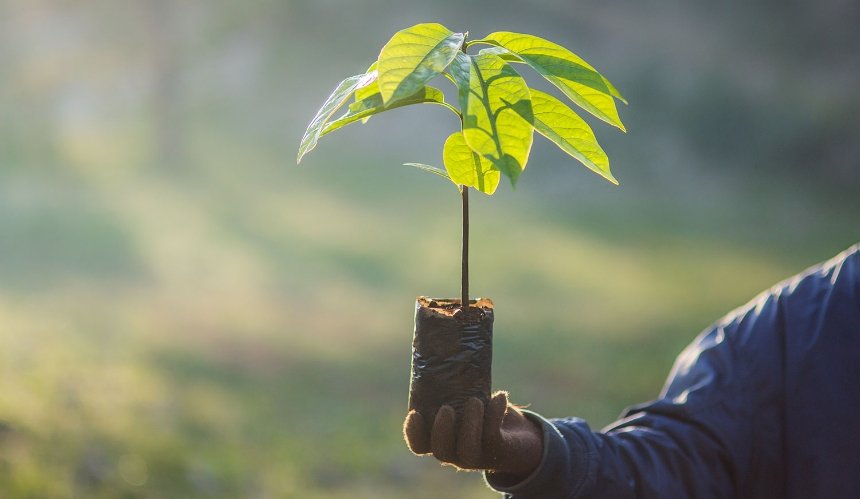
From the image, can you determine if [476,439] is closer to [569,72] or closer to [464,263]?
[464,263]

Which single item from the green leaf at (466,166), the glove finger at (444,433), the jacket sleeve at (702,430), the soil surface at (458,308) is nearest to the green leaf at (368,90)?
the green leaf at (466,166)

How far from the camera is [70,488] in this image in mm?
2686

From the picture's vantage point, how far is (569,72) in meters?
0.93

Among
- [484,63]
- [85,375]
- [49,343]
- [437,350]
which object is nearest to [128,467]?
[85,375]

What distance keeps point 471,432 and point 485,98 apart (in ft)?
1.31

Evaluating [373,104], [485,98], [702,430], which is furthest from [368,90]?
[702,430]

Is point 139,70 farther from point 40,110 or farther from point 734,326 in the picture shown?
point 734,326

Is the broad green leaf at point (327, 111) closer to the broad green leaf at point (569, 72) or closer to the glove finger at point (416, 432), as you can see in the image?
the broad green leaf at point (569, 72)

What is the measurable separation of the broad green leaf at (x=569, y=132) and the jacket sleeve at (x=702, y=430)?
0.38 m

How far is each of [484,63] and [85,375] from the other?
2898 millimetres

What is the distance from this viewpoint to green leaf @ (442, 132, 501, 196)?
936 millimetres

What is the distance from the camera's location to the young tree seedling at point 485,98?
82cm

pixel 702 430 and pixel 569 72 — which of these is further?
pixel 702 430

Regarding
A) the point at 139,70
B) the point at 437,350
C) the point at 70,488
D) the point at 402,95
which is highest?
Result: the point at 139,70
